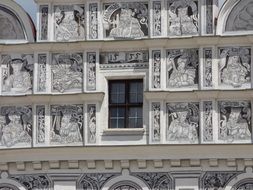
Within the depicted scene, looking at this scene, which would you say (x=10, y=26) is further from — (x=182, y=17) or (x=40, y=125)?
(x=182, y=17)

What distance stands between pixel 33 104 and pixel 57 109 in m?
0.49

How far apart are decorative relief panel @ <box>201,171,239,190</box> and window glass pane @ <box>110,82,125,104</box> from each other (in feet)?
7.68

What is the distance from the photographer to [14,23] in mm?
23203

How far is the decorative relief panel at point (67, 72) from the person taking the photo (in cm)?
2273

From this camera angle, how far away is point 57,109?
893 inches

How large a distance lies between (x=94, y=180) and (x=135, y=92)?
6.37 ft

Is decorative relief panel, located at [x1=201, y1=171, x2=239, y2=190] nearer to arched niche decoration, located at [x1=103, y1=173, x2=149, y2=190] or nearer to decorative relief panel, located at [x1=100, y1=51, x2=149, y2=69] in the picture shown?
arched niche decoration, located at [x1=103, y1=173, x2=149, y2=190]

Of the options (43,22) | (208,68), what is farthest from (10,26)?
(208,68)

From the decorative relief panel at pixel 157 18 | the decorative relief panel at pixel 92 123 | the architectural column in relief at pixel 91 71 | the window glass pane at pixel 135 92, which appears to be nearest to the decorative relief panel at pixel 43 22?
the architectural column in relief at pixel 91 71

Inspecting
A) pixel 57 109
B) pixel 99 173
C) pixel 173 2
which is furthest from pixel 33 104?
pixel 173 2

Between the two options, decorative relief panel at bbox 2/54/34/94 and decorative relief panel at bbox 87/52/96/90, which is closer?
decorative relief panel at bbox 87/52/96/90

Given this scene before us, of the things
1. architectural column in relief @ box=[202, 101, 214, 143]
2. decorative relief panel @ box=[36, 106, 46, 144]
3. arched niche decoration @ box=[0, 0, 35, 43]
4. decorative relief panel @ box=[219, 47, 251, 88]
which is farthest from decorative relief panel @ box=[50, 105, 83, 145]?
decorative relief panel @ box=[219, 47, 251, 88]

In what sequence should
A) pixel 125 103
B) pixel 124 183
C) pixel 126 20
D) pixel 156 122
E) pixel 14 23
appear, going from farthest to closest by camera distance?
1. pixel 14 23
2. pixel 126 20
3. pixel 125 103
4. pixel 156 122
5. pixel 124 183

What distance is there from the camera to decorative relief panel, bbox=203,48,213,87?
22266 millimetres
